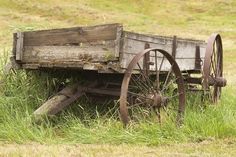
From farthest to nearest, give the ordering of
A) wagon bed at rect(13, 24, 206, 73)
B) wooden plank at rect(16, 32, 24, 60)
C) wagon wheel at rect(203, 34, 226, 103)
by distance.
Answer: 1. wagon wheel at rect(203, 34, 226, 103)
2. wooden plank at rect(16, 32, 24, 60)
3. wagon bed at rect(13, 24, 206, 73)

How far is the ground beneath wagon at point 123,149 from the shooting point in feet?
21.4

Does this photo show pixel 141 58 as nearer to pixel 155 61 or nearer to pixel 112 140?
pixel 155 61

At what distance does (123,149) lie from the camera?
6.82m

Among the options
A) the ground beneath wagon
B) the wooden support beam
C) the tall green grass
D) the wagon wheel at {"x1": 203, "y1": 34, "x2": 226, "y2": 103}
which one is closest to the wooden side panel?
the wagon wheel at {"x1": 203, "y1": 34, "x2": 226, "y2": 103}

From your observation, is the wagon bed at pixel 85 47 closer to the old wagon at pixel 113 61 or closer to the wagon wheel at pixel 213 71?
the old wagon at pixel 113 61

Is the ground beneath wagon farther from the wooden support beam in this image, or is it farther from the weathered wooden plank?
the weathered wooden plank

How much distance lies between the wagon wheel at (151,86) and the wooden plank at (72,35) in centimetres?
53

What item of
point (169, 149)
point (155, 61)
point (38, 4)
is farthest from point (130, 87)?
point (38, 4)

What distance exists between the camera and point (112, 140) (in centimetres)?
729

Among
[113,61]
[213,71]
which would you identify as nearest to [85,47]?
[113,61]

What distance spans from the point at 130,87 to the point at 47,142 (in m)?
1.93

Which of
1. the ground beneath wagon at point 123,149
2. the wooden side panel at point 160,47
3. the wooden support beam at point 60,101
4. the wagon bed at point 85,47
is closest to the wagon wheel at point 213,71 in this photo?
the wooden side panel at point 160,47

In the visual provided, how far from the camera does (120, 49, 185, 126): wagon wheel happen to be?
24.9 ft

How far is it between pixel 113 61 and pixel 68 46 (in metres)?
0.87
